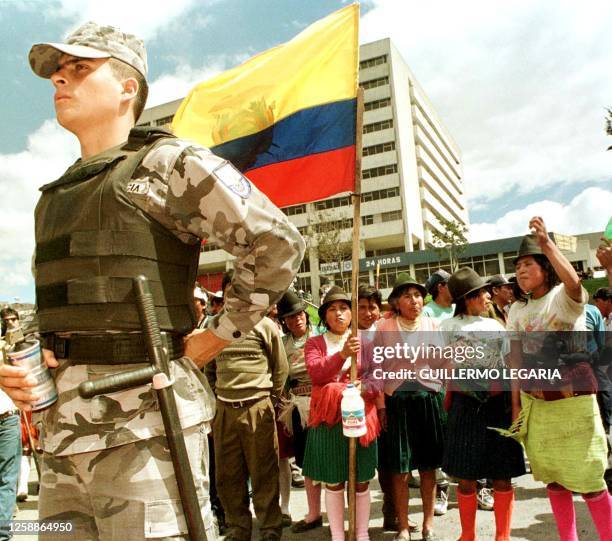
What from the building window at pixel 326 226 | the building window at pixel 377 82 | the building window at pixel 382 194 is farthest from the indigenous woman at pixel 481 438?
the building window at pixel 377 82

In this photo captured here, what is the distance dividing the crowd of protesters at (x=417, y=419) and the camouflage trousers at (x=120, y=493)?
7.89 feet

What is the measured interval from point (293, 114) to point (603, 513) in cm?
344

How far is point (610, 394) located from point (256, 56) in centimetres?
436

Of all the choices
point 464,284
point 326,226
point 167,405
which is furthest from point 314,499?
point 326,226

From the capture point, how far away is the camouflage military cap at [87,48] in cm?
175

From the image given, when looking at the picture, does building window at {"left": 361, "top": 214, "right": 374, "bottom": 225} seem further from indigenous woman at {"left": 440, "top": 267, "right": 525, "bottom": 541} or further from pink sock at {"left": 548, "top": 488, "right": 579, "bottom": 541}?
pink sock at {"left": 548, "top": 488, "right": 579, "bottom": 541}

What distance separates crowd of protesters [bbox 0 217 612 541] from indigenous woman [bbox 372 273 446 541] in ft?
0.04

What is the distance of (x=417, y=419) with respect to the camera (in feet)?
14.6

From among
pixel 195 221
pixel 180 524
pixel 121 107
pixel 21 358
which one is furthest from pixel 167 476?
pixel 121 107

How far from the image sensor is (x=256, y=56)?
402 centimetres

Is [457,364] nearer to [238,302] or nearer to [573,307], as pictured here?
[573,307]

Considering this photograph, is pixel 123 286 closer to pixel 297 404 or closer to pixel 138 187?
pixel 138 187

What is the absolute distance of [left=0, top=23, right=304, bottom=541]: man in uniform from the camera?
4.98 ft

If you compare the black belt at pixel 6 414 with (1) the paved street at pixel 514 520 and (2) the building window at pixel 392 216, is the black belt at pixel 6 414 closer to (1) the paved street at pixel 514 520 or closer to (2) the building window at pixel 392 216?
(1) the paved street at pixel 514 520
